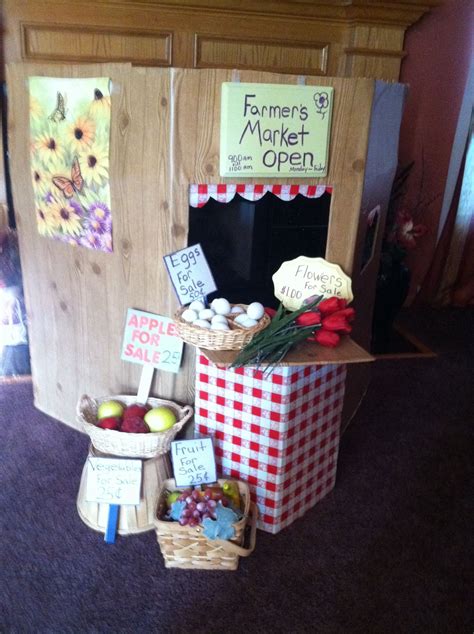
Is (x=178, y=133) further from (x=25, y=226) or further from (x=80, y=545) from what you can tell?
(x=80, y=545)

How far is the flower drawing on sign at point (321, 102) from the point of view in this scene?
1.50 m

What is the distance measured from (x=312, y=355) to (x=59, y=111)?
3.43 ft

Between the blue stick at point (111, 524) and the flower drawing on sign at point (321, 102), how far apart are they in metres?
1.19

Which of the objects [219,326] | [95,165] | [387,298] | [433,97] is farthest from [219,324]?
[433,97]

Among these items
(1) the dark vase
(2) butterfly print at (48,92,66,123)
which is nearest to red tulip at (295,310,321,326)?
(2) butterfly print at (48,92,66,123)

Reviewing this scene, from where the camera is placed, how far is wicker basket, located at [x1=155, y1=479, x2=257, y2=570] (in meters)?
1.42

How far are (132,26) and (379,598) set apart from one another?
232 cm

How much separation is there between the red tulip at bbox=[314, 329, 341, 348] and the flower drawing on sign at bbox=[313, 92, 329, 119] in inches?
22.5

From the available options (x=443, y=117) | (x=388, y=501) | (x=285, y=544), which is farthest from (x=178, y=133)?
(x=443, y=117)

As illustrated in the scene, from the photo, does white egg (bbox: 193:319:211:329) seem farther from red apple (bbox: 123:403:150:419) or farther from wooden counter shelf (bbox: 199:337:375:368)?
red apple (bbox: 123:403:150:419)

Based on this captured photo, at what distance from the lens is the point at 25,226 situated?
78.7 inches

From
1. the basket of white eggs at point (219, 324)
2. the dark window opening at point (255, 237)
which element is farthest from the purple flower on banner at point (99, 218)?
the basket of white eggs at point (219, 324)

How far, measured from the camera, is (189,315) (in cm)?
151

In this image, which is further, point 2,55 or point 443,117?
point 443,117
